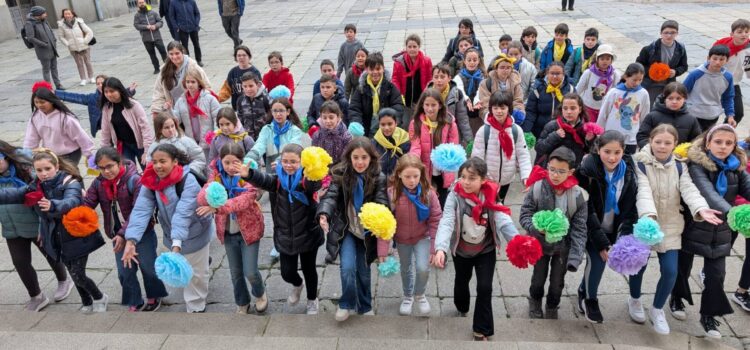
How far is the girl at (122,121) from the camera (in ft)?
17.8

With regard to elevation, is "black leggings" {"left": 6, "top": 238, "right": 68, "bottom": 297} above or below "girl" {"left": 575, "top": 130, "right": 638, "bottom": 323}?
below

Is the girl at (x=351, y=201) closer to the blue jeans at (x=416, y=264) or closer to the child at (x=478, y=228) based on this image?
the blue jeans at (x=416, y=264)

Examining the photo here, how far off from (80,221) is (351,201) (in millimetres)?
2123

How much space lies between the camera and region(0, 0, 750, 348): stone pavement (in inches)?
172

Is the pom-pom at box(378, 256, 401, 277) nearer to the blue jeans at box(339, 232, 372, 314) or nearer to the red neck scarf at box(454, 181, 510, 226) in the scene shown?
the blue jeans at box(339, 232, 372, 314)

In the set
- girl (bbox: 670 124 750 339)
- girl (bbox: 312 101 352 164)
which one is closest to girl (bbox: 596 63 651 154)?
girl (bbox: 670 124 750 339)

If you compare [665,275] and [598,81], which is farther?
[598,81]

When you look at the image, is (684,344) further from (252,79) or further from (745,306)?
(252,79)

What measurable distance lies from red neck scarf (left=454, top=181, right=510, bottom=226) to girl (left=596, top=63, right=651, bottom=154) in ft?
9.14

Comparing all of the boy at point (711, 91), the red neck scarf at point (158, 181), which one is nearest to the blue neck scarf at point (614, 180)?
the boy at point (711, 91)

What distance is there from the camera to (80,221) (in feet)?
12.8

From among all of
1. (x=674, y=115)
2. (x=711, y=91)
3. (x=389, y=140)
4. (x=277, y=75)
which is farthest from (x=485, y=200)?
(x=277, y=75)

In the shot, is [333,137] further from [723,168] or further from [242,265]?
[723,168]

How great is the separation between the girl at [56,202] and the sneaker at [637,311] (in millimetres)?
4387
